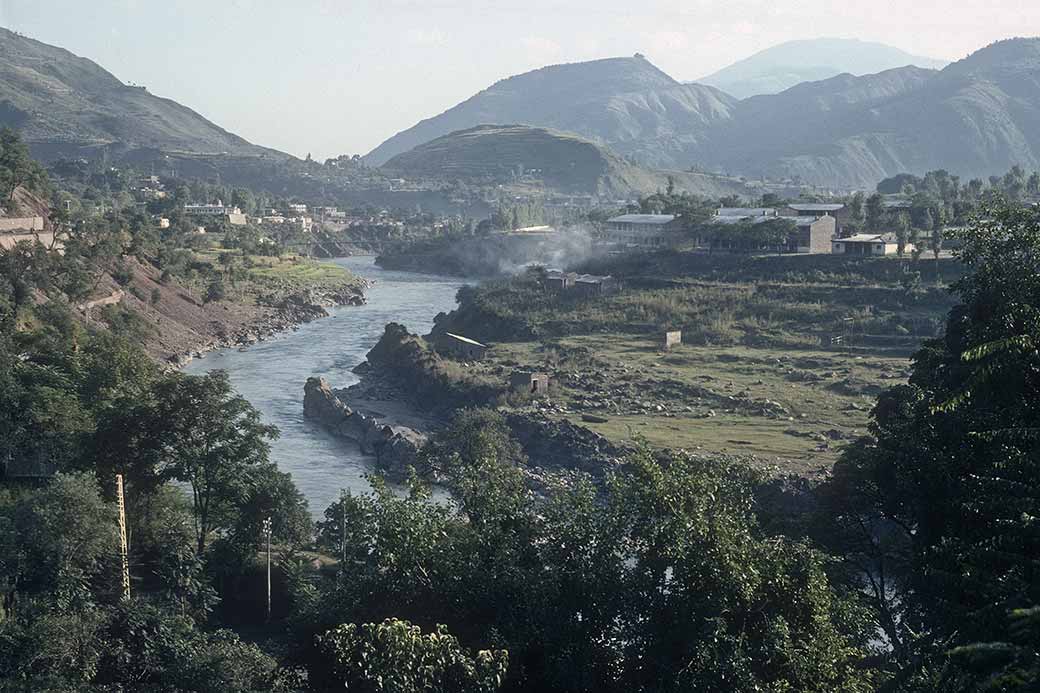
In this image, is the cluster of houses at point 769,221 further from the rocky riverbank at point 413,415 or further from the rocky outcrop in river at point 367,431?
the rocky outcrop in river at point 367,431

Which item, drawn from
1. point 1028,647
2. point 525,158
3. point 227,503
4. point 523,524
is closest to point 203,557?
point 227,503

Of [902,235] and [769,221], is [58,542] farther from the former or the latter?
[769,221]

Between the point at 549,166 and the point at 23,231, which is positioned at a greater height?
the point at 549,166

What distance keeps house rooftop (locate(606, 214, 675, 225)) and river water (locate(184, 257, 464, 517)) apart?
28.4 feet

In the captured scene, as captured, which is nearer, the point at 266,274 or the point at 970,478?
the point at 970,478

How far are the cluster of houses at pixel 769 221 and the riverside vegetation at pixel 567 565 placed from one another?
26.2 metres

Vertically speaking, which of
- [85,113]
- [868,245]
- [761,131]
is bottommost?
[868,245]

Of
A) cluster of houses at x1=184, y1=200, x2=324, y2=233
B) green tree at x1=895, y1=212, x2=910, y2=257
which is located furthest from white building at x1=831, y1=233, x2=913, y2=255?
cluster of houses at x1=184, y1=200, x2=324, y2=233

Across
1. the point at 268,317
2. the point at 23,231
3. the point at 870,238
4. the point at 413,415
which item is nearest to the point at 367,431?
the point at 413,415

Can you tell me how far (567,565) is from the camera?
8.09 meters

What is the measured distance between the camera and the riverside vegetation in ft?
20.1

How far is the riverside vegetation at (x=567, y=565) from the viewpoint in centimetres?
614

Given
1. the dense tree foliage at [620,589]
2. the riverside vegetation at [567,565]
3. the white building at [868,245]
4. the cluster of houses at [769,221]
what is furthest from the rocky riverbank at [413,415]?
the white building at [868,245]

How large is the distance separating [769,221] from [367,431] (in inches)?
863
